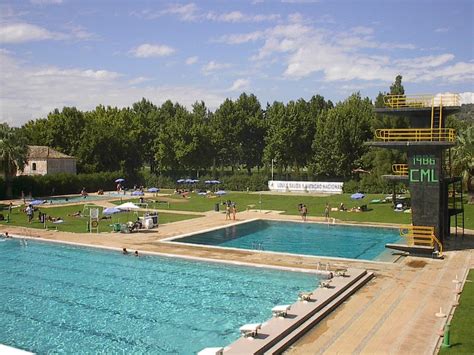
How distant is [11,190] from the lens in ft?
183

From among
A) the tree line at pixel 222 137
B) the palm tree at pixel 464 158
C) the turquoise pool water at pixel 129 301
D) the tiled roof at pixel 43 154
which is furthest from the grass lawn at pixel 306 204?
the turquoise pool water at pixel 129 301

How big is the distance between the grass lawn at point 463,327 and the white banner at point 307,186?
41.4m

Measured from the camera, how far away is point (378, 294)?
18.2 metres

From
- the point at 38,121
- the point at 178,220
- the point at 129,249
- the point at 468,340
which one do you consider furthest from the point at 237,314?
the point at 38,121

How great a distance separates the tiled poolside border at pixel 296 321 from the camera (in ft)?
42.5

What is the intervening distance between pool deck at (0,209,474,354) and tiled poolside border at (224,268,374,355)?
24cm

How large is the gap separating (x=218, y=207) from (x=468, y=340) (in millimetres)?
32830

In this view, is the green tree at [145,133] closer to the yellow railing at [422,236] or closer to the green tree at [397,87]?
the green tree at [397,87]

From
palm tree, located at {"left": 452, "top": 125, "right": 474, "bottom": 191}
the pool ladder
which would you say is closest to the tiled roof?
the pool ladder

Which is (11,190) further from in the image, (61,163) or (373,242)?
(373,242)

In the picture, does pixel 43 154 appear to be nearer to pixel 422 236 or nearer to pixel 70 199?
pixel 70 199

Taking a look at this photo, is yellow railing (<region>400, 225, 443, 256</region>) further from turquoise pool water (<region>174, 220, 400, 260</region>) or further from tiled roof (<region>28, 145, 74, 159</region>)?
tiled roof (<region>28, 145, 74, 159</region>)

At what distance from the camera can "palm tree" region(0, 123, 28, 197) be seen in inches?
2071

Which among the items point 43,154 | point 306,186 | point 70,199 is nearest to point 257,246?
point 306,186
